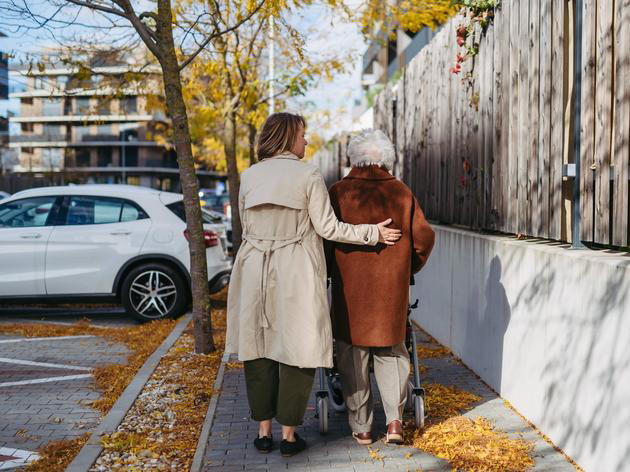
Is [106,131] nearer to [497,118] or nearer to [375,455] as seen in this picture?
[497,118]

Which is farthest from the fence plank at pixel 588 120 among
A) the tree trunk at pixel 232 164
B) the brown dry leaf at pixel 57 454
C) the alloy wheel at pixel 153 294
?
the tree trunk at pixel 232 164

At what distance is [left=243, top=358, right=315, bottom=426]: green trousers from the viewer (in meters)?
4.61

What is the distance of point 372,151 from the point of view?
4883 mm

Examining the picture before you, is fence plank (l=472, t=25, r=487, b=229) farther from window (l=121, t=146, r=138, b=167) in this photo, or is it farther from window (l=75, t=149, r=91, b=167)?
window (l=75, t=149, r=91, b=167)

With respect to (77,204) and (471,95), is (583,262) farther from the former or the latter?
(77,204)

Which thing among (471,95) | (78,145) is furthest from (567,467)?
(78,145)

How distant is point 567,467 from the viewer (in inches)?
167

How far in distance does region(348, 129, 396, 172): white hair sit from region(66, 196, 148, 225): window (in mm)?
5867

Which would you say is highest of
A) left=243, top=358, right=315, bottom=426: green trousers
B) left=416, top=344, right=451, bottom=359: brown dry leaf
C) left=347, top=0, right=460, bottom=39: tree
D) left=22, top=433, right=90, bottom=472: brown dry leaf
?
left=347, top=0, right=460, bottom=39: tree

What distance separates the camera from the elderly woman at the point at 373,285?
4773mm

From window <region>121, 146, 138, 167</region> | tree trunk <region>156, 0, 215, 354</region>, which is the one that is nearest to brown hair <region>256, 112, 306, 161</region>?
tree trunk <region>156, 0, 215, 354</region>

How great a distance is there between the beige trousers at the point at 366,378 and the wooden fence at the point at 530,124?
1.25 m

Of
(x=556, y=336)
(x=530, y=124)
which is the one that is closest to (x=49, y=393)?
(x=556, y=336)

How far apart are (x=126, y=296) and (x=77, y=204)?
1389 millimetres
